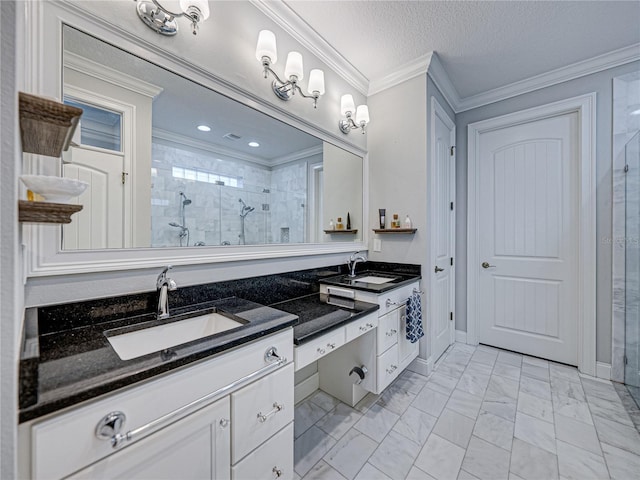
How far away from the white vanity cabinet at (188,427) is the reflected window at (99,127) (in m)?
0.96

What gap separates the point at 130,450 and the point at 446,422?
1.80 m

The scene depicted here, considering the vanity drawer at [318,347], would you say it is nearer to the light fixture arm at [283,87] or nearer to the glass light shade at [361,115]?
the light fixture arm at [283,87]

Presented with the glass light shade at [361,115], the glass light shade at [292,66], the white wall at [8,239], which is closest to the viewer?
the white wall at [8,239]

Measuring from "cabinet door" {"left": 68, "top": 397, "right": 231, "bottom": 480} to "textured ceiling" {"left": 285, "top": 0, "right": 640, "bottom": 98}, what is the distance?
226 centimetres

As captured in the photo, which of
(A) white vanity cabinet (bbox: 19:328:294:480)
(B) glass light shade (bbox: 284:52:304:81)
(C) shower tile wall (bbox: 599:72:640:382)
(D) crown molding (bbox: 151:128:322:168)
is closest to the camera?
(A) white vanity cabinet (bbox: 19:328:294:480)

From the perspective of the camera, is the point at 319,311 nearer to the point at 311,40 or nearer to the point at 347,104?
the point at 347,104

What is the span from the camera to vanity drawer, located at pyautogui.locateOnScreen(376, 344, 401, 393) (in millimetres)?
1741

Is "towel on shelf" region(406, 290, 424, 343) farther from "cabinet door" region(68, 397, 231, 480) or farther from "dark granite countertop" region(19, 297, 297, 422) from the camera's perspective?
"cabinet door" region(68, 397, 231, 480)

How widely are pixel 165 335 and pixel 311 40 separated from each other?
2150 mm

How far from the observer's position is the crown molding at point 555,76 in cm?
215

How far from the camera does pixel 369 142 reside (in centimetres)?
262

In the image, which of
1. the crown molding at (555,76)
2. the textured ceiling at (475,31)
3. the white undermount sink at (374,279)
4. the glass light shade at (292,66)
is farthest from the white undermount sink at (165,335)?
the crown molding at (555,76)

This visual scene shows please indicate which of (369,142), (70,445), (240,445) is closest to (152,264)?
(70,445)

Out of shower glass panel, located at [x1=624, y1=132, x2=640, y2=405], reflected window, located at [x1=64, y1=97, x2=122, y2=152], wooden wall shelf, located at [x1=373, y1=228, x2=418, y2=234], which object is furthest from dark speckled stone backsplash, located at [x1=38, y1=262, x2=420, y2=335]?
shower glass panel, located at [x1=624, y1=132, x2=640, y2=405]
